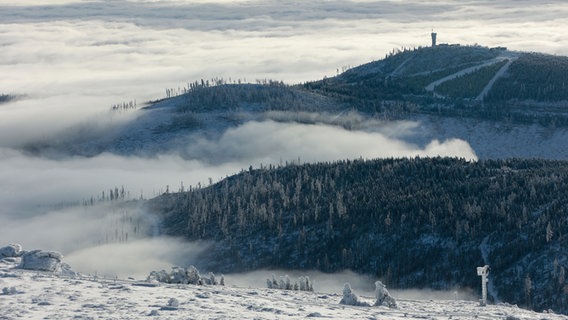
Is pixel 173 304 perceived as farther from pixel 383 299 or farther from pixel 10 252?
pixel 10 252

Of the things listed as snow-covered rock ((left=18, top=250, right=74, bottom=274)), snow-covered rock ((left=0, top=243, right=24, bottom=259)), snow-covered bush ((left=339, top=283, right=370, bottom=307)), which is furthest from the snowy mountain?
snow-covered rock ((left=0, top=243, right=24, bottom=259))

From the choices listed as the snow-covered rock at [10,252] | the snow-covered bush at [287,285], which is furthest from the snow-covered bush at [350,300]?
the snow-covered rock at [10,252]

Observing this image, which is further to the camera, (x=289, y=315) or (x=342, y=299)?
(x=342, y=299)

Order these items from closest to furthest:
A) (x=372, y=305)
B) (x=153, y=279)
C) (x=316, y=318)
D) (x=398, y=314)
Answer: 1. (x=316, y=318)
2. (x=398, y=314)
3. (x=372, y=305)
4. (x=153, y=279)

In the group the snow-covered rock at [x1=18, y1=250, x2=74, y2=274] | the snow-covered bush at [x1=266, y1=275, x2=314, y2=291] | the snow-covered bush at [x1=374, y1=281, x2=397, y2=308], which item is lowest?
the snow-covered bush at [x1=266, y1=275, x2=314, y2=291]

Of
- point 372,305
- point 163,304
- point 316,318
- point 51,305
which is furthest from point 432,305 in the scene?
point 51,305

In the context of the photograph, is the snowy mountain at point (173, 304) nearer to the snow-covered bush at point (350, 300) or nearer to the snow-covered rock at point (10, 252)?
the snow-covered bush at point (350, 300)

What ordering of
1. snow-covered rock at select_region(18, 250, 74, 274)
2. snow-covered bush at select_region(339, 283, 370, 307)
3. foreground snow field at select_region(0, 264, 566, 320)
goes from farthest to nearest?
snow-covered rock at select_region(18, 250, 74, 274), snow-covered bush at select_region(339, 283, 370, 307), foreground snow field at select_region(0, 264, 566, 320)

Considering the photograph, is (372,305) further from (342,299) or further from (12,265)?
(12,265)

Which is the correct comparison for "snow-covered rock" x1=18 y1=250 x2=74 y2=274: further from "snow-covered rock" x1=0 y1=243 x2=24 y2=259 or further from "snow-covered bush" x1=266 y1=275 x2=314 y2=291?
"snow-covered bush" x1=266 y1=275 x2=314 y2=291

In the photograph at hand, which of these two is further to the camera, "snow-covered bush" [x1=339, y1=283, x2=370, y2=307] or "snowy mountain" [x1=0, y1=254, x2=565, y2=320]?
"snow-covered bush" [x1=339, y1=283, x2=370, y2=307]
